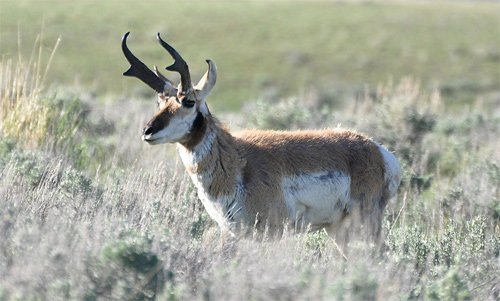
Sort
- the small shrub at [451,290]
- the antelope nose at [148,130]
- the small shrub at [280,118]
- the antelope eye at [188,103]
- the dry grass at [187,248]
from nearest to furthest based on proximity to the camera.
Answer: the dry grass at [187,248] < the small shrub at [451,290] < the antelope nose at [148,130] < the antelope eye at [188,103] < the small shrub at [280,118]

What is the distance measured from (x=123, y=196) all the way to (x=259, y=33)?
133ft

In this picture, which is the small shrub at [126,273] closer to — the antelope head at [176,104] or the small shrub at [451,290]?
the small shrub at [451,290]

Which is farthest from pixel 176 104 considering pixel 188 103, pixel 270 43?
pixel 270 43

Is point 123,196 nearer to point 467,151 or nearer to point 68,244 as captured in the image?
point 68,244

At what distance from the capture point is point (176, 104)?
7199 millimetres

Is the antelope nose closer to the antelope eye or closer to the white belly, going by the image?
the antelope eye

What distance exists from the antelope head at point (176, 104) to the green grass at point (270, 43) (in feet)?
72.6

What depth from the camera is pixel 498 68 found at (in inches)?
1642

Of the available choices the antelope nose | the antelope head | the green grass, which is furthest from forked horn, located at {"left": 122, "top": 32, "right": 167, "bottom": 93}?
the green grass

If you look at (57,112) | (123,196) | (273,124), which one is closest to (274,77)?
(273,124)

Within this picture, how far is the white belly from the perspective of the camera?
7566mm

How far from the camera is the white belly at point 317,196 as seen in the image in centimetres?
757

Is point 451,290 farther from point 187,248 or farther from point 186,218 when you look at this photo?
point 186,218

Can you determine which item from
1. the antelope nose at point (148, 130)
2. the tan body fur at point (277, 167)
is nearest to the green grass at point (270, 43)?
the tan body fur at point (277, 167)
